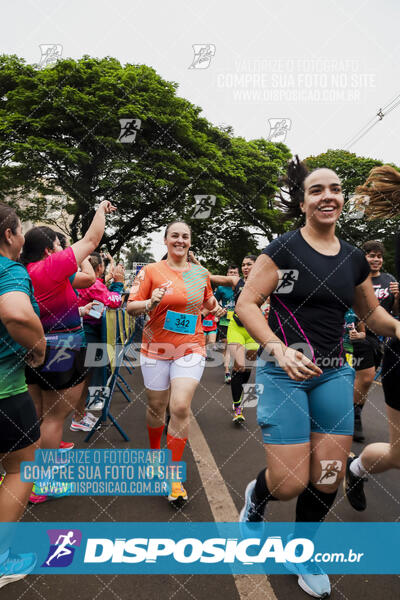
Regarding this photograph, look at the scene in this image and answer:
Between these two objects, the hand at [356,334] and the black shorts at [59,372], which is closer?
the black shorts at [59,372]

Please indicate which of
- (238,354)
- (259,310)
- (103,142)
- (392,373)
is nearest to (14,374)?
(259,310)

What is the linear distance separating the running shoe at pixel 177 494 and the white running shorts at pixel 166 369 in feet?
2.27

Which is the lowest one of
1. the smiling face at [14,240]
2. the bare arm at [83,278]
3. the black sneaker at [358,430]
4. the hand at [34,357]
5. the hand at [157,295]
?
the black sneaker at [358,430]

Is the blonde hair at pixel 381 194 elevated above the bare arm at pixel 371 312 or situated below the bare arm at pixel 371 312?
above

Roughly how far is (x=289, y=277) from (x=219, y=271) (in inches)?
975

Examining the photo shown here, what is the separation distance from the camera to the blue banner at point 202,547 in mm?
2170

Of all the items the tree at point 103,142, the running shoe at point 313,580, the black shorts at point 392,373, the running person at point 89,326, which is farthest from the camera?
the tree at point 103,142

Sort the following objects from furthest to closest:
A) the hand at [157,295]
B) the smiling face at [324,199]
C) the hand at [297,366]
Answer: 1. the hand at [157,295]
2. the smiling face at [324,199]
3. the hand at [297,366]

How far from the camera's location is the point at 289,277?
6.54ft

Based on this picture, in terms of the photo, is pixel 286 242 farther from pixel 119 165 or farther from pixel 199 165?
pixel 199 165

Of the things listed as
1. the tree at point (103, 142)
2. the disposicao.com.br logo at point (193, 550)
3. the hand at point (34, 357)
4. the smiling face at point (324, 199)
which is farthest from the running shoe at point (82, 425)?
the tree at point (103, 142)

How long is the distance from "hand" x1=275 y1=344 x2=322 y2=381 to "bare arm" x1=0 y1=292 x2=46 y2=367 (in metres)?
1.18

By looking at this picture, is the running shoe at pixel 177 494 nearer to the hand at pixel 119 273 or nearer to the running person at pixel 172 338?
the running person at pixel 172 338

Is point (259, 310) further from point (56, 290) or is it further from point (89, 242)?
point (56, 290)
